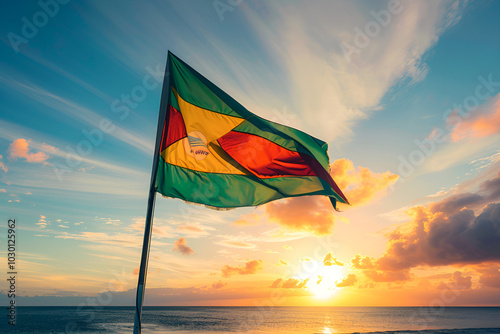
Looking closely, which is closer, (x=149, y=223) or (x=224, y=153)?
(x=149, y=223)

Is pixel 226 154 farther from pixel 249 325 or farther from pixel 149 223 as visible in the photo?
pixel 249 325

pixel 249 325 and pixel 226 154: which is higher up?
pixel 226 154

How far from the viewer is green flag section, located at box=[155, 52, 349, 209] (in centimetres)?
582

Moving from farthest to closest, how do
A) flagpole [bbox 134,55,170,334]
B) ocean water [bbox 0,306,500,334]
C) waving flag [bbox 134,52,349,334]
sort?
ocean water [bbox 0,306,500,334] → waving flag [bbox 134,52,349,334] → flagpole [bbox 134,55,170,334]

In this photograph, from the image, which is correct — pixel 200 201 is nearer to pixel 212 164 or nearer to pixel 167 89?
pixel 212 164

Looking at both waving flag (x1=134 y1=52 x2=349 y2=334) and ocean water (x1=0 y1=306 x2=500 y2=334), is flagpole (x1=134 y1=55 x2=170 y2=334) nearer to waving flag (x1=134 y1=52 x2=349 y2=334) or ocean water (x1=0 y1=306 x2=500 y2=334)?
waving flag (x1=134 y1=52 x2=349 y2=334)

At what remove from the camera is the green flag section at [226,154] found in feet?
19.1

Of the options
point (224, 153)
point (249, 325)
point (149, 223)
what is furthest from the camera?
point (249, 325)

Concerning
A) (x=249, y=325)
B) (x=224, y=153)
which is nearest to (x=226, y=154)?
(x=224, y=153)

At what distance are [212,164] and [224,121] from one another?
35.6 inches

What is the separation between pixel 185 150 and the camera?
6.02 meters

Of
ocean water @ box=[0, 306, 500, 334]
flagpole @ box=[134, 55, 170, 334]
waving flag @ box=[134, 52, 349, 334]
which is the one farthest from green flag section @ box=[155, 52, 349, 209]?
ocean water @ box=[0, 306, 500, 334]

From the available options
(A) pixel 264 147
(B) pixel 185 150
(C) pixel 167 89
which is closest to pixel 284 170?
(A) pixel 264 147

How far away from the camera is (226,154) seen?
661 cm
